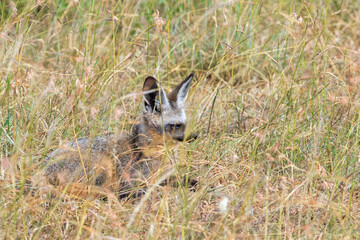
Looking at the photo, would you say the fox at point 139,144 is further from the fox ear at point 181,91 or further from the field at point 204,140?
the field at point 204,140

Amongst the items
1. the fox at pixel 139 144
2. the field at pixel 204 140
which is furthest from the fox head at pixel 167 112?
the field at pixel 204 140

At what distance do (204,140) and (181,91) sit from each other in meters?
0.48

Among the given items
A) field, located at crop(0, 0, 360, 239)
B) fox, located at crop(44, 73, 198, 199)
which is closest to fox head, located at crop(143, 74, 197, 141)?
fox, located at crop(44, 73, 198, 199)

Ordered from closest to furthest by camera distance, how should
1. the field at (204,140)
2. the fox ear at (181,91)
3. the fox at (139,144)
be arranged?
the field at (204,140)
the fox at (139,144)
the fox ear at (181,91)

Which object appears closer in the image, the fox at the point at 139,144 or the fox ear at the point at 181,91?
the fox at the point at 139,144

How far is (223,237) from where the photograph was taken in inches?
120

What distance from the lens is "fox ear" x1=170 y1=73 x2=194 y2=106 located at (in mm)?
4677

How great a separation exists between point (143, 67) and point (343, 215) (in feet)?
10.8

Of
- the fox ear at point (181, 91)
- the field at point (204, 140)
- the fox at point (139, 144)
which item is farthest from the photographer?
the fox ear at point (181, 91)

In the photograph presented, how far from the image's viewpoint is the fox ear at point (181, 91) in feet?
15.3

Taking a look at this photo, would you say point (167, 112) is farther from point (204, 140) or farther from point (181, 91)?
point (204, 140)

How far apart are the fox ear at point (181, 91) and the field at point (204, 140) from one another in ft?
0.36

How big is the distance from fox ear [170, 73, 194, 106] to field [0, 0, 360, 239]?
0.36ft

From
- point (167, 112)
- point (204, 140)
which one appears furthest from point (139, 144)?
point (204, 140)
